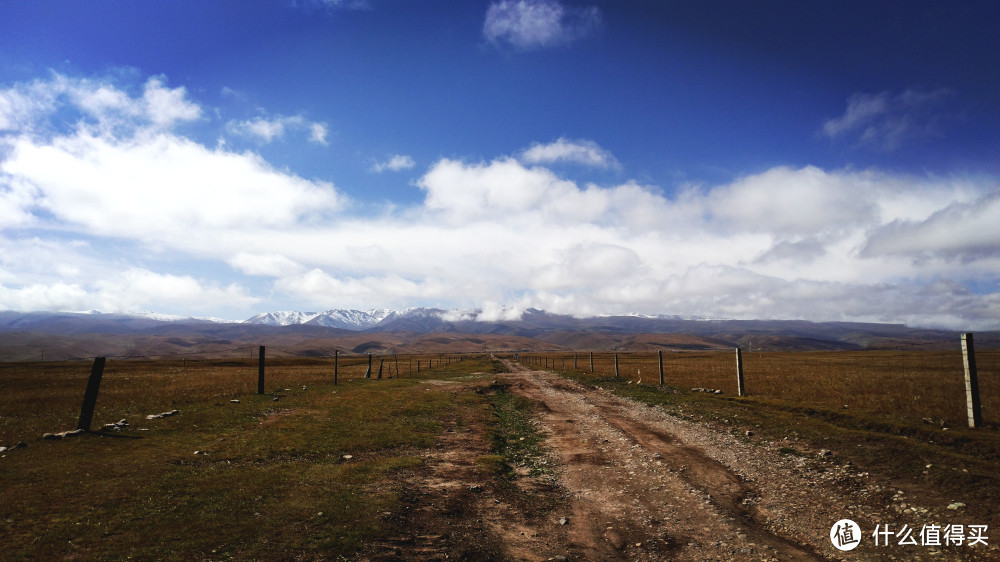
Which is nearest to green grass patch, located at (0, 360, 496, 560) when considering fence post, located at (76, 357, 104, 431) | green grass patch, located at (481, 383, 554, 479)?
fence post, located at (76, 357, 104, 431)

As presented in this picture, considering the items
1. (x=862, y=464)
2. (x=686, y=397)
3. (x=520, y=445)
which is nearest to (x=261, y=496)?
(x=520, y=445)

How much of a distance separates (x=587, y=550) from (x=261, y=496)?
7.65 m

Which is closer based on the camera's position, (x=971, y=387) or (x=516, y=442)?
(x=971, y=387)

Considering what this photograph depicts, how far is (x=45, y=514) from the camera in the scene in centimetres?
898

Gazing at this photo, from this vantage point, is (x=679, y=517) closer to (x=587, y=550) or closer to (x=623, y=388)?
(x=587, y=550)

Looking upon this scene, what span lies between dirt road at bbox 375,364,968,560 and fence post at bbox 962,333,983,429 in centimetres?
749

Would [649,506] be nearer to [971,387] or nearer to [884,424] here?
[884,424]

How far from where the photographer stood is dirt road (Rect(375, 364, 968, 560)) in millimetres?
8148

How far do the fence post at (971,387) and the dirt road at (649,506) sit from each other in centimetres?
749

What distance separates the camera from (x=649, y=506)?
10.3 m

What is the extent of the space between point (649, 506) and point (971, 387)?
15.0m

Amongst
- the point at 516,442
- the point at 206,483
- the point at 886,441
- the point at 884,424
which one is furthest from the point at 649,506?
the point at 884,424

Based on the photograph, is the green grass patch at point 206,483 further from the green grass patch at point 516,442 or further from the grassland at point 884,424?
the grassland at point 884,424

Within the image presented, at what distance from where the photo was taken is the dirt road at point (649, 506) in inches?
321
